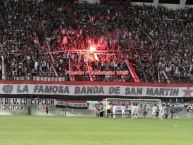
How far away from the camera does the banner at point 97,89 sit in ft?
163

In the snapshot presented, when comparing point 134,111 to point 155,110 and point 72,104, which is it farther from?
point 72,104

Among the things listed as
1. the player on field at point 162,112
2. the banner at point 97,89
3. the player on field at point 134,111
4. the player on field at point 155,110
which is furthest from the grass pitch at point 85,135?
the player on field at point 155,110

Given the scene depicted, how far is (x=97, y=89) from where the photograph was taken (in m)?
51.5

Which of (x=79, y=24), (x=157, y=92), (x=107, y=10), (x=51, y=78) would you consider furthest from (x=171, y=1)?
(x=51, y=78)

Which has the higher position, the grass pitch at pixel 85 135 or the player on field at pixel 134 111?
the grass pitch at pixel 85 135

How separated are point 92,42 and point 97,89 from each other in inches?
303

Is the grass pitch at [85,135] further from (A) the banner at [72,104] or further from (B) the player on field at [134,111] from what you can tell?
(B) the player on field at [134,111]

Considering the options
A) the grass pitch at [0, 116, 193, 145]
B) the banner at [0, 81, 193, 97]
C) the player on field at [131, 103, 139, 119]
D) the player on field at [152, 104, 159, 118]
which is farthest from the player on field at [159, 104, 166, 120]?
the grass pitch at [0, 116, 193, 145]

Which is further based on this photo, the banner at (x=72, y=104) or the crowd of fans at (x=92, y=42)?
the crowd of fans at (x=92, y=42)

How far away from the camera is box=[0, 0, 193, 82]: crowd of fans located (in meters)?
52.4

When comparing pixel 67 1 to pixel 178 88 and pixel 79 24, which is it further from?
pixel 178 88

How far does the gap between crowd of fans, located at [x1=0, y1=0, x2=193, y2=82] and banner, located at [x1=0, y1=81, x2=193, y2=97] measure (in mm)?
1103

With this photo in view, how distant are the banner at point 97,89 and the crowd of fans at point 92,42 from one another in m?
1.10

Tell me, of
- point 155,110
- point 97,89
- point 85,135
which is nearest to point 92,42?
point 97,89
